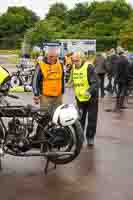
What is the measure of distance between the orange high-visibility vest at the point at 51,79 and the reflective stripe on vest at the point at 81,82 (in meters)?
0.47

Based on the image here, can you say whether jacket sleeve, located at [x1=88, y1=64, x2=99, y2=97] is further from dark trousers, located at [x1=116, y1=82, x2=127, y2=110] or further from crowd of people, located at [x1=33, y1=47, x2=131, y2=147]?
dark trousers, located at [x1=116, y1=82, x2=127, y2=110]

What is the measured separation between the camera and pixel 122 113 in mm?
13320

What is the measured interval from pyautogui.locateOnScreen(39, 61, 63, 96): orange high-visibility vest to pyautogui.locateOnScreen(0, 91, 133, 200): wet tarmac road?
3.64ft

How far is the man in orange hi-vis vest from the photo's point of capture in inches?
316

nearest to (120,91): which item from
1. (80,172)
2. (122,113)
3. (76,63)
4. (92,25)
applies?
(122,113)

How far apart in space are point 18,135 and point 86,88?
81.7 inches

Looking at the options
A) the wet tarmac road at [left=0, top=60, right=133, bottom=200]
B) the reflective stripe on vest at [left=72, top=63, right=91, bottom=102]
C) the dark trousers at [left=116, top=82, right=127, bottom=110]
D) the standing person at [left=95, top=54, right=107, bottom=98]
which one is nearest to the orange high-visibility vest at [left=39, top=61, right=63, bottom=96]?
the reflective stripe on vest at [left=72, top=63, right=91, bottom=102]

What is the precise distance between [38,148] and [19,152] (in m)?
0.27

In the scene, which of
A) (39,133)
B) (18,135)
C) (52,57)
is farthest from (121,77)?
(18,135)

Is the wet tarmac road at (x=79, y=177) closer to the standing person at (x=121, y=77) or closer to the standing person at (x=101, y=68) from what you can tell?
the standing person at (x=121, y=77)

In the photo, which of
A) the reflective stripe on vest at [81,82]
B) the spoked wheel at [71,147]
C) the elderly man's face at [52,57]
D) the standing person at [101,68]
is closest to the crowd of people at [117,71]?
the standing person at [101,68]

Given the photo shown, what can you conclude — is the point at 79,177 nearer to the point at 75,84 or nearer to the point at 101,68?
the point at 75,84

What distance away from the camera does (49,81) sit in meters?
8.11

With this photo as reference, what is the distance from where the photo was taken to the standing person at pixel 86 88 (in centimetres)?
848
